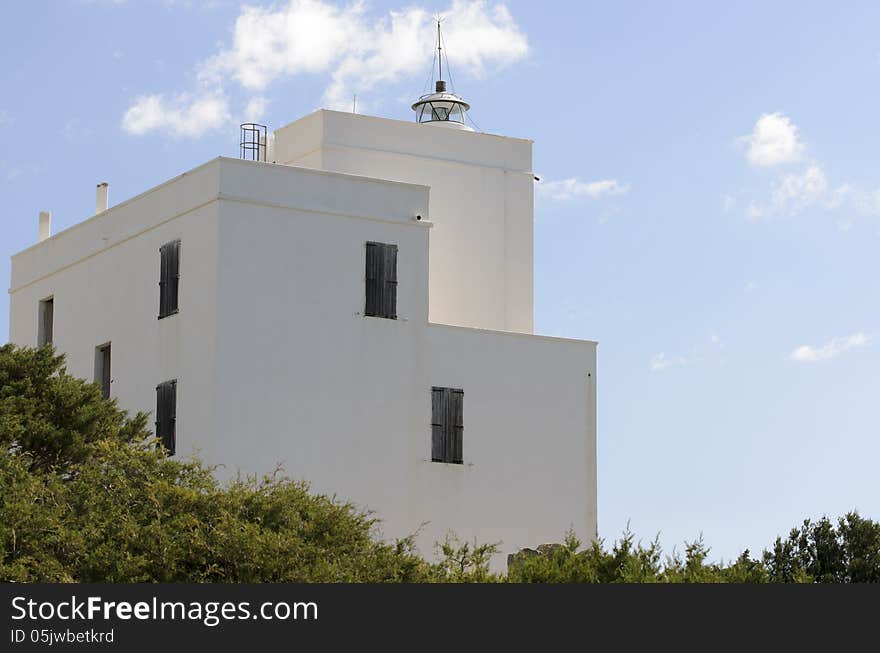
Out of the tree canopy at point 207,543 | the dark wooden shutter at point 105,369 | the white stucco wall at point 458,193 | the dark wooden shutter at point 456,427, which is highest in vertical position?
the white stucco wall at point 458,193

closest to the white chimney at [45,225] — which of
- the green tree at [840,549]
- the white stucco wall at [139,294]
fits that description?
the white stucco wall at [139,294]

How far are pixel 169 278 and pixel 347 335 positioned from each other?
3662mm

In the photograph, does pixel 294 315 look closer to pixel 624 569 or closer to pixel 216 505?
pixel 216 505

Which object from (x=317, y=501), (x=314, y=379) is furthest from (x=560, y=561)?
(x=314, y=379)

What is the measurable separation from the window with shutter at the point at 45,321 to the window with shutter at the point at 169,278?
5331 millimetres

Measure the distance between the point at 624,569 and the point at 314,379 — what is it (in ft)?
43.3

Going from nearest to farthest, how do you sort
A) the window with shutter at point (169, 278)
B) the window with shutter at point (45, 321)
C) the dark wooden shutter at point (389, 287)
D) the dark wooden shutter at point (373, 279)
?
the window with shutter at point (169, 278)
the dark wooden shutter at point (373, 279)
the dark wooden shutter at point (389, 287)
the window with shutter at point (45, 321)

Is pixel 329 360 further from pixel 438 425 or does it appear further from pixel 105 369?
pixel 105 369

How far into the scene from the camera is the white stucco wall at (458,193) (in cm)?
3731

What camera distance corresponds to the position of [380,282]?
33.9 meters

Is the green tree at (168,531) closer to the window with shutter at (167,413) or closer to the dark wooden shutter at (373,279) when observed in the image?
the window with shutter at (167,413)

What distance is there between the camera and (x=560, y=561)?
2144cm

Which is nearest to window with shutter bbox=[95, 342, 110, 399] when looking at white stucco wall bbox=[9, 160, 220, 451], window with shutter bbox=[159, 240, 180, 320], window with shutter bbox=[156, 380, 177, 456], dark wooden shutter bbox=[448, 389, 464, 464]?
white stucco wall bbox=[9, 160, 220, 451]

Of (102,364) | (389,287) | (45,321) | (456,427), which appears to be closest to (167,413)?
(102,364)
